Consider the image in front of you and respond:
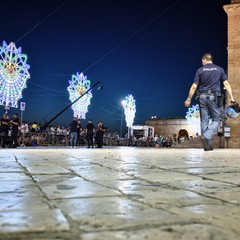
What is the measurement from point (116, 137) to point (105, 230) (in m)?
30.4

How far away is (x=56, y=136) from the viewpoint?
80.3ft

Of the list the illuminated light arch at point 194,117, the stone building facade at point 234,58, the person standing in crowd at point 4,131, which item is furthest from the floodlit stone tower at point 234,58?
the illuminated light arch at point 194,117

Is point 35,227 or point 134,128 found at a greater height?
point 134,128

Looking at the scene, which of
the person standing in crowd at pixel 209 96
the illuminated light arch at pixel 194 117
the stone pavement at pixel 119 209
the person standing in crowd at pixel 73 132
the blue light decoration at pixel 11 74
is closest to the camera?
the stone pavement at pixel 119 209

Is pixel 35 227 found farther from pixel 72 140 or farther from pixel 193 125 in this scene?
pixel 193 125

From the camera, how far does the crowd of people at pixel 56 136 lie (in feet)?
53.0

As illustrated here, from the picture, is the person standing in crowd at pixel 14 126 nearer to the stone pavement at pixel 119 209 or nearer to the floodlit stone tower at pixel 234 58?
the floodlit stone tower at pixel 234 58

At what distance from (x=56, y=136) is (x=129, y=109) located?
1946cm

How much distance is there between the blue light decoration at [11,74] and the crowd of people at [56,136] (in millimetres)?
2416

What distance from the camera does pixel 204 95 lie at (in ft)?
24.4

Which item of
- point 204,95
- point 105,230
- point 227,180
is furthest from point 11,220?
point 204,95

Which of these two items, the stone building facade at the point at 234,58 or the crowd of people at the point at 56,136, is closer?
the crowd of people at the point at 56,136

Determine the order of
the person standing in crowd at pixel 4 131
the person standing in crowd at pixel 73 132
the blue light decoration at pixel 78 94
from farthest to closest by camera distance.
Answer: the blue light decoration at pixel 78 94 → the person standing in crowd at pixel 73 132 → the person standing in crowd at pixel 4 131

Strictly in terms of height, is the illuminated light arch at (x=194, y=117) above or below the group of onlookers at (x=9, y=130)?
above
